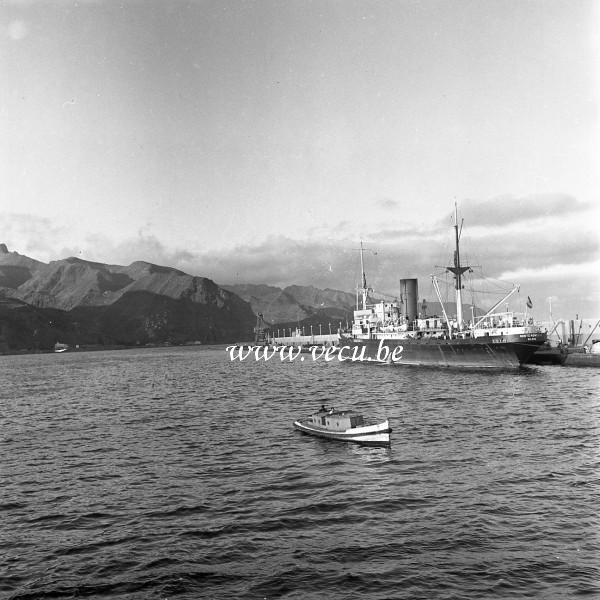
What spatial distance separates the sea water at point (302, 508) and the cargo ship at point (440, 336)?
1477 inches

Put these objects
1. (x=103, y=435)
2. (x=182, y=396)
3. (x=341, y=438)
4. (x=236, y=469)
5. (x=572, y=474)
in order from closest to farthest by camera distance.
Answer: (x=572, y=474), (x=236, y=469), (x=341, y=438), (x=103, y=435), (x=182, y=396)

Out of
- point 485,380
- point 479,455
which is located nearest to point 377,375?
point 485,380

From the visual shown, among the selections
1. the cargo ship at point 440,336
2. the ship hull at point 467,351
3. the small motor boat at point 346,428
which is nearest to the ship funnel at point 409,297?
the cargo ship at point 440,336

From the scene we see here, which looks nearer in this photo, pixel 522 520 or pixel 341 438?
pixel 522 520

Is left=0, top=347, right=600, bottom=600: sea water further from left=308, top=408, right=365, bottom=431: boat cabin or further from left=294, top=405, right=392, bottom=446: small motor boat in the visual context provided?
left=308, top=408, right=365, bottom=431: boat cabin

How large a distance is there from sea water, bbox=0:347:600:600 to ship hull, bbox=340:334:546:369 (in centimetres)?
3634

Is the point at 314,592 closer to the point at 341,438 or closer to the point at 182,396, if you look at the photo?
the point at 341,438

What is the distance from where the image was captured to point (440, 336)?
11012 centimetres

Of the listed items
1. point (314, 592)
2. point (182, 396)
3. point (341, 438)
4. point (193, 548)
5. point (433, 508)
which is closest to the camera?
point (314, 592)

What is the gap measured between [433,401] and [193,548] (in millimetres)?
42247

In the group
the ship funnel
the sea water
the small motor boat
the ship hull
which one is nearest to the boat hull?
the small motor boat

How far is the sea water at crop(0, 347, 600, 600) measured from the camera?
1819 cm

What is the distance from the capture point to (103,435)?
45.8m

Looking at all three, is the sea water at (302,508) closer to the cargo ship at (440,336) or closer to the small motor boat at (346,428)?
the small motor boat at (346,428)
